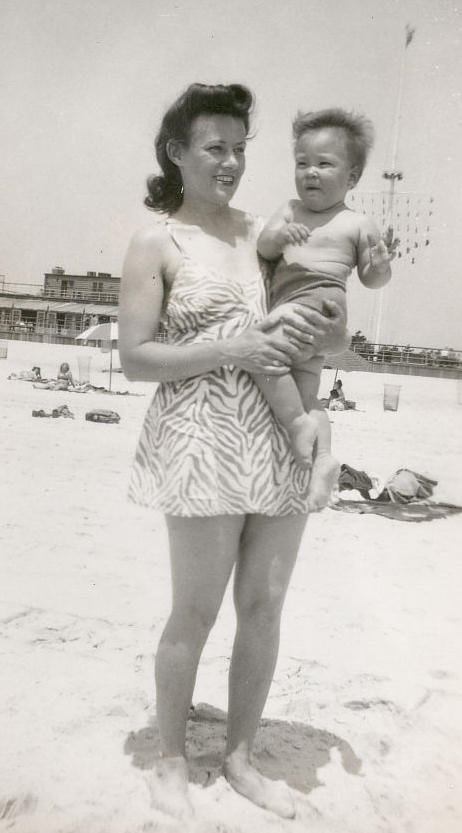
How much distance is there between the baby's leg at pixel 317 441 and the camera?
1.99 meters

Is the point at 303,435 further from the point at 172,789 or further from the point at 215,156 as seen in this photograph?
the point at 172,789

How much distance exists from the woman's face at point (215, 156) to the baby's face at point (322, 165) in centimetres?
17

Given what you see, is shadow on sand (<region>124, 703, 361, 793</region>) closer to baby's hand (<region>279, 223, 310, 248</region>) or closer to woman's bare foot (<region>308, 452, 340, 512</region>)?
woman's bare foot (<region>308, 452, 340, 512</region>)

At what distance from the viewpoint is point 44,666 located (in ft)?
9.98

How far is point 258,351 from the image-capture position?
1.82m

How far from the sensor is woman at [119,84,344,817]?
1902 millimetres

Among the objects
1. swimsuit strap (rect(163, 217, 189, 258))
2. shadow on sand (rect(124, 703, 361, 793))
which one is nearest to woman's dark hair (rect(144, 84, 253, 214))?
swimsuit strap (rect(163, 217, 189, 258))

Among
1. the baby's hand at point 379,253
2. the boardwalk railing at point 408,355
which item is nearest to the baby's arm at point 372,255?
the baby's hand at point 379,253

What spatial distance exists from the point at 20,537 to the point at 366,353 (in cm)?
2684

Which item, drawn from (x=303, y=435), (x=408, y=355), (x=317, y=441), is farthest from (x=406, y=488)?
(x=408, y=355)

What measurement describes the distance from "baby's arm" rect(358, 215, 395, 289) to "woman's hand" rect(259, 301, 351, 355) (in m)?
0.16

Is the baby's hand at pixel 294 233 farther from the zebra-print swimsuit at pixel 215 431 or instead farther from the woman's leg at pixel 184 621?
the woman's leg at pixel 184 621

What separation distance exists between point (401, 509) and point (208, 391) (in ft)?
16.2

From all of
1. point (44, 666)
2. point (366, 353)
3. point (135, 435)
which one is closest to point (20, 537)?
point (44, 666)
